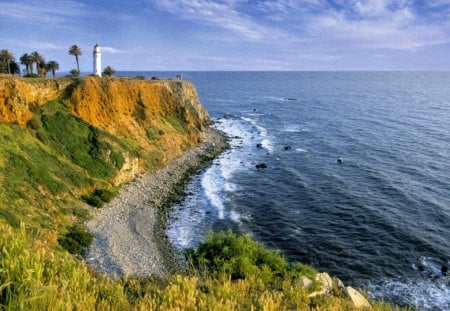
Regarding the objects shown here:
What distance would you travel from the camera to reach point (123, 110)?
66.1 m

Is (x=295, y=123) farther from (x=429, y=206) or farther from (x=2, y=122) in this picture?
(x=2, y=122)

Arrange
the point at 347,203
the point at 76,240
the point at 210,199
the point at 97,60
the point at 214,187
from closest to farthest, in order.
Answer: the point at 76,240
the point at 347,203
the point at 210,199
the point at 214,187
the point at 97,60

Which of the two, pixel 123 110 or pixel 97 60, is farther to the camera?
pixel 97 60

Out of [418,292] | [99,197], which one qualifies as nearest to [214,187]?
[99,197]

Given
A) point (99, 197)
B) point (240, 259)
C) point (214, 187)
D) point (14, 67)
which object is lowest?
point (214, 187)

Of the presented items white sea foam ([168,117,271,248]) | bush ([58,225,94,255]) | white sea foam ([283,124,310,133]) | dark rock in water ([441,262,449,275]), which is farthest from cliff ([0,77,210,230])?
dark rock in water ([441,262,449,275])

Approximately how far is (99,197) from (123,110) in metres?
24.3

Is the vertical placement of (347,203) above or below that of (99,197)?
below

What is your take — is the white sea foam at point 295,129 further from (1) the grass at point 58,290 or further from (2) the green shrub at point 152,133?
(1) the grass at point 58,290

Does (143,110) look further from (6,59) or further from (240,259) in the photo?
(240,259)

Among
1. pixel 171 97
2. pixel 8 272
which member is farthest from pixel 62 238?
pixel 171 97

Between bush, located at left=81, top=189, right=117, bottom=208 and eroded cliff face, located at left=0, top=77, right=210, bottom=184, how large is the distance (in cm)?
394

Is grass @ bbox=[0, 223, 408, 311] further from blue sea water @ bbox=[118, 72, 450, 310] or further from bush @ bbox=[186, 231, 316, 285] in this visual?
blue sea water @ bbox=[118, 72, 450, 310]

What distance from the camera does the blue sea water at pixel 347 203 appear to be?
122 ft
